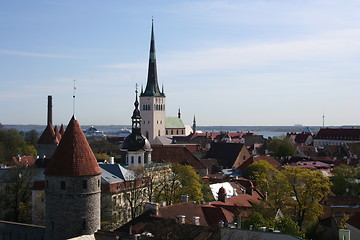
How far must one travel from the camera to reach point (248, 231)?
22062mm

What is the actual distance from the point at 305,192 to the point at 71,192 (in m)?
18.4

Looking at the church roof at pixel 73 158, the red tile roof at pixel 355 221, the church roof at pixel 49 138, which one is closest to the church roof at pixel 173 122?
the church roof at pixel 49 138

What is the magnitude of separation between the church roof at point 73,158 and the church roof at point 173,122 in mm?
105935

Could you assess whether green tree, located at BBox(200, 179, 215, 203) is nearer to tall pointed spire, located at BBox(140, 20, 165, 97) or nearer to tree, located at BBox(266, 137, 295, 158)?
tree, located at BBox(266, 137, 295, 158)

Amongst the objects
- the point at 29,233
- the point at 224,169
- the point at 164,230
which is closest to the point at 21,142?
the point at 224,169

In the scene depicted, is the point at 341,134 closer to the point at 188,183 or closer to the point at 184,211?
the point at 188,183

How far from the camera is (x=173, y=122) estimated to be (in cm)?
13888

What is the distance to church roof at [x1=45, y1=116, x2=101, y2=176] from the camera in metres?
27.8

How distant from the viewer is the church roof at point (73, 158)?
91.2 feet

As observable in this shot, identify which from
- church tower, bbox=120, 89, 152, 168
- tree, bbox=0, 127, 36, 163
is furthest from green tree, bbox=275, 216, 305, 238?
tree, bbox=0, 127, 36, 163

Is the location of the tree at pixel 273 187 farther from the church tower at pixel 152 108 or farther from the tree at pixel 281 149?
the church tower at pixel 152 108

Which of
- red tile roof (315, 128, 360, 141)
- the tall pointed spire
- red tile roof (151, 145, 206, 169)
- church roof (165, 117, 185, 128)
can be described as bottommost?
red tile roof (151, 145, 206, 169)

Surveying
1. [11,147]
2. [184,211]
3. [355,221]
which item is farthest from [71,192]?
[11,147]

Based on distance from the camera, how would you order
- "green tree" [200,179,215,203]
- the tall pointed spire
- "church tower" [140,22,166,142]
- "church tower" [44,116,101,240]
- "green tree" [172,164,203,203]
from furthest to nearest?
1. "church tower" [140,22,166,142]
2. the tall pointed spire
3. "green tree" [200,179,215,203]
4. "green tree" [172,164,203,203]
5. "church tower" [44,116,101,240]
